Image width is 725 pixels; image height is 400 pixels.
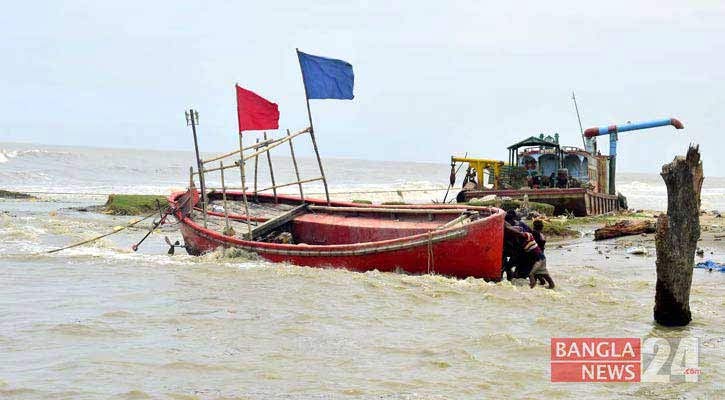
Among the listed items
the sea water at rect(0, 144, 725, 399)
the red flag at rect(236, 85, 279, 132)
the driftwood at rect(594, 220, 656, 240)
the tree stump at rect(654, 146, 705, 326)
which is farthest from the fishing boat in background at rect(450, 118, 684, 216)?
the tree stump at rect(654, 146, 705, 326)

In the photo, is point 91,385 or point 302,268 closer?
point 91,385

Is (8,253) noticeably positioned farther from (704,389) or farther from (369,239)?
(704,389)

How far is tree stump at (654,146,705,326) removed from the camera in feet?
28.8

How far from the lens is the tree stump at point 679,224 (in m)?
8.78

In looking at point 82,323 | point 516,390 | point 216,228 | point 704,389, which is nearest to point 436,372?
point 516,390

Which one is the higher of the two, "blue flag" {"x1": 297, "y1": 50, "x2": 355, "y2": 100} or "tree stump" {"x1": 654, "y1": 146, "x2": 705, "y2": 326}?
"blue flag" {"x1": 297, "y1": 50, "x2": 355, "y2": 100}

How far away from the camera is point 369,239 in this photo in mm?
15742

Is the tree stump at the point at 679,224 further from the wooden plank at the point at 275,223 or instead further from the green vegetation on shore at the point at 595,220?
the green vegetation on shore at the point at 595,220

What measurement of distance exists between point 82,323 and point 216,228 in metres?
8.89

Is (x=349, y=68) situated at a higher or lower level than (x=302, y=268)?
higher

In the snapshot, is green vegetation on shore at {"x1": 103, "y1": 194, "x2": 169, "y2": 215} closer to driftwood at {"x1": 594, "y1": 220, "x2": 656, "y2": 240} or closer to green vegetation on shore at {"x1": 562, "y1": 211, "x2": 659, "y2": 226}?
green vegetation on shore at {"x1": 562, "y1": 211, "x2": 659, "y2": 226}

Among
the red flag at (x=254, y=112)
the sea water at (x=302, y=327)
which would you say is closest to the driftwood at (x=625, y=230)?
the sea water at (x=302, y=327)

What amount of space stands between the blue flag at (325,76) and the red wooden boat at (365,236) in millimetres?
2525

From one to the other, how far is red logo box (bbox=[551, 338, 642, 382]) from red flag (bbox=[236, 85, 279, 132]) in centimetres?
842
